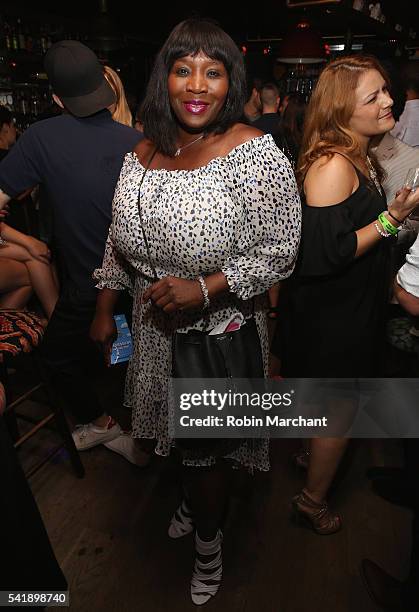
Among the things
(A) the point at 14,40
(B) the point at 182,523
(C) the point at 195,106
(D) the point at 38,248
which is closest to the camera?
(C) the point at 195,106

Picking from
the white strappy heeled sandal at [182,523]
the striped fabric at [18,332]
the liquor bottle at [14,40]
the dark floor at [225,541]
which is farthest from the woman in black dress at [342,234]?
the liquor bottle at [14,40]

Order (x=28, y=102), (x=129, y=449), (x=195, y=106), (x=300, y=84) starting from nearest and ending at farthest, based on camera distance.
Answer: (x=195, y=106) < (x=129, y=449) < (x=300, y=84) < (x=28, y=102)

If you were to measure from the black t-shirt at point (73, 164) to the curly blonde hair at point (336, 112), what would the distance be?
0.64 metres

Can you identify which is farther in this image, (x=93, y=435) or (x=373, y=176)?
(x=93, y=435)

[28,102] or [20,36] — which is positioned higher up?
[20,36]

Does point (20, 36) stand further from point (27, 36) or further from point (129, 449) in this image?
point (129, 449)

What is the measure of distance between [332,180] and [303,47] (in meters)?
4.72

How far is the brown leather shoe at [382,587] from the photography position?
157cm

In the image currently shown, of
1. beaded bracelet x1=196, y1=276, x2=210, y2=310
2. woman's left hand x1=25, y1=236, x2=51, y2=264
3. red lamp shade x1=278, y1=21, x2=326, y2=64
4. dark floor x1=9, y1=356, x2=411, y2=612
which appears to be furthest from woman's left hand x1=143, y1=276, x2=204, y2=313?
red lamp shade x1=278, y1=21, x2=326, y2=64

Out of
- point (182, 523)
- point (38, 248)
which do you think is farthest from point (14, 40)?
point (182, 523)

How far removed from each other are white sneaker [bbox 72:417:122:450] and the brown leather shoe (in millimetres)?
1223

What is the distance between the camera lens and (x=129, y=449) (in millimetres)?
2236

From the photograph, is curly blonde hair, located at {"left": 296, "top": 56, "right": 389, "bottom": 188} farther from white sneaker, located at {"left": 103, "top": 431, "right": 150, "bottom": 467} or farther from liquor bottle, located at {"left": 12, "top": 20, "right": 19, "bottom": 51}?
liquor bottle, located at {"left": 12, "top": 20, "right": 19, "bottom": 51}

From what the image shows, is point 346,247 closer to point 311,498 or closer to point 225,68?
point 225,68
